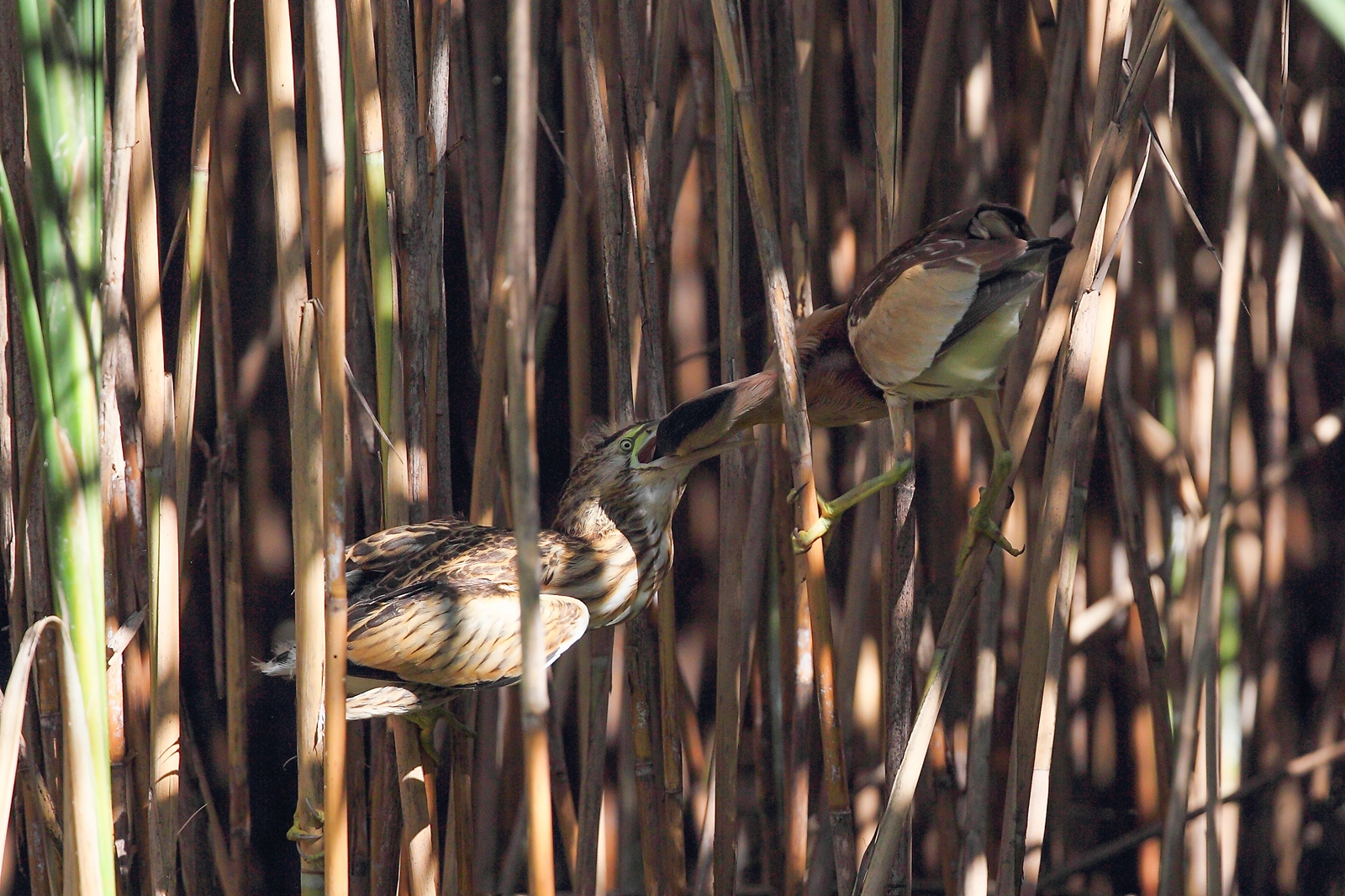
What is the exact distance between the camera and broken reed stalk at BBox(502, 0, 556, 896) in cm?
50

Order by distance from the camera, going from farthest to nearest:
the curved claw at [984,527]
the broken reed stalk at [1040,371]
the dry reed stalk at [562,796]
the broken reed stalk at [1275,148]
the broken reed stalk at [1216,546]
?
1. the dry reed stalk at [562,796]
2. the curved claw at [984,527]
3. the broken reed stalk at [1040,371]
4. the broken reed stalk at [1216,546]
5. the broken reed stalk at [1275,148]

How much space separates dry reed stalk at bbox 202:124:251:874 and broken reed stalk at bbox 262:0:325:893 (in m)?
0.43

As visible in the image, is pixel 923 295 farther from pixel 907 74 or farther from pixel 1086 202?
pixel 907 74

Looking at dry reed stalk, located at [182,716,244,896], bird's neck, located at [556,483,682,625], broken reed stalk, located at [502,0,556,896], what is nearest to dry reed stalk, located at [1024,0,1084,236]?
bird's neck, located at [556,483,682,625]

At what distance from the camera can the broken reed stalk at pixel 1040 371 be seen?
86 centimetres

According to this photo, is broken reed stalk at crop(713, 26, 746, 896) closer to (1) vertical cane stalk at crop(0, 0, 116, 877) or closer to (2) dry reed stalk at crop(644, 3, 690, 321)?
(2) dry reed stalk at crop(644, 3, 690, 321)

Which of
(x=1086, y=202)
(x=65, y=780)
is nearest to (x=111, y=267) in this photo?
(x=65, y=780)

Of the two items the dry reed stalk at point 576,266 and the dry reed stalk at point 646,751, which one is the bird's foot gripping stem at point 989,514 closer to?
the dry reed stalk at point 646,751

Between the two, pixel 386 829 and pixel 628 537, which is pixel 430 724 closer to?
pixel 386 829

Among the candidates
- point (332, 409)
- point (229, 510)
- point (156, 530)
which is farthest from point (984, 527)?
point (229, 510)

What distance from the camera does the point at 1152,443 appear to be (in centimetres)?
139

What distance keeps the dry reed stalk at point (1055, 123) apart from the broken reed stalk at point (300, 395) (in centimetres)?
71

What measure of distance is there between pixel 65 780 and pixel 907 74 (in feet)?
4.47

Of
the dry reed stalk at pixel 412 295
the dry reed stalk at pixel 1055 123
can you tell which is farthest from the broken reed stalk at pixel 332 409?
the dry reed stalk at pixel 1055 123
